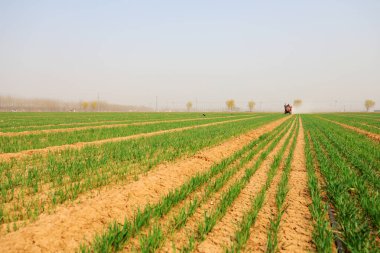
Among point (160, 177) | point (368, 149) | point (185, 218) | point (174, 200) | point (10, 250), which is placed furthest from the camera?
point (368, 149)

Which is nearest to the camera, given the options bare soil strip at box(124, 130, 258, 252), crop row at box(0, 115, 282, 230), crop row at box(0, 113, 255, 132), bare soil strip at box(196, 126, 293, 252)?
bare soil strip at box(124, 130, 258, 252)

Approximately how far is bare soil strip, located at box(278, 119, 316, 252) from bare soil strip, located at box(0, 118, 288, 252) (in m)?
2.69

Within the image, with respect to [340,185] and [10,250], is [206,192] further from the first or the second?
[10,250]

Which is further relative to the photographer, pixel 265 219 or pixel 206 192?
pixel 206 192

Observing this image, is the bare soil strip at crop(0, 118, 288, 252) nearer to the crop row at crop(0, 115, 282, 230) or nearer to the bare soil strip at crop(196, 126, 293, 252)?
the crop row at crop(0, 115, 282, 230)

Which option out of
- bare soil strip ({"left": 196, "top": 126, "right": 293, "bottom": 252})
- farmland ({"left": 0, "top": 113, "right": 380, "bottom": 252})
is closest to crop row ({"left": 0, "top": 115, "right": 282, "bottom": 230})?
farmland ({"left": 0, "top": 113, "right": 380, "bottom": 252})

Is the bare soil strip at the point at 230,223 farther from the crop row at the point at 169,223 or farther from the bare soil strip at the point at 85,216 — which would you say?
the bare soil strip at the point at 85,216

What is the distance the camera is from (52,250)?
10.6ft

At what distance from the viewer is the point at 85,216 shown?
415cm

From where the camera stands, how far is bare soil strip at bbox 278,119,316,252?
3589mm

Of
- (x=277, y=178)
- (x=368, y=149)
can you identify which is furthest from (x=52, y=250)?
(x=368, y=149)

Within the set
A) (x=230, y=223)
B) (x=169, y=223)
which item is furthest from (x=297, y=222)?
(x=169, y=223)

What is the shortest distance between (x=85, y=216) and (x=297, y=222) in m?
3.85

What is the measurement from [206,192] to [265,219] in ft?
5.13
